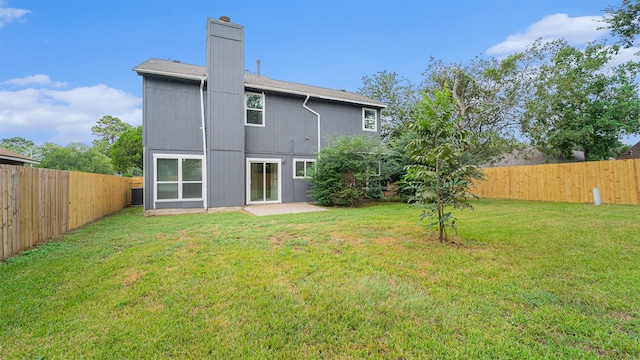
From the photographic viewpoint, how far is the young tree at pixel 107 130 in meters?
37.9

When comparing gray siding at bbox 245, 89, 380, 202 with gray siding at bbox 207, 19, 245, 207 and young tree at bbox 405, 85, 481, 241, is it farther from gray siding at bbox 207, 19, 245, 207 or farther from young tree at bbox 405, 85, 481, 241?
young tree at bbox 405, 85, 481, 241

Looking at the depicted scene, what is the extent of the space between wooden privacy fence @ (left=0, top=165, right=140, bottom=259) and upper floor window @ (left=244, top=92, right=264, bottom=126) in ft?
18.3

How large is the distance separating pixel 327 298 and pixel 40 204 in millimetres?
6069

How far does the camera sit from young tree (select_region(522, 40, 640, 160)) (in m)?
17.0

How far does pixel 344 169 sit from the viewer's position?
34.1ft

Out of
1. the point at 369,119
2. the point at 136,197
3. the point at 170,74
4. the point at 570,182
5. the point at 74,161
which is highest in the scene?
the point at 170,74

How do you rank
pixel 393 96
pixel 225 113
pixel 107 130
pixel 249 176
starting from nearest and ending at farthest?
pixel 225 113
pixel 249 176
pixel 393 96
pixel 107 130

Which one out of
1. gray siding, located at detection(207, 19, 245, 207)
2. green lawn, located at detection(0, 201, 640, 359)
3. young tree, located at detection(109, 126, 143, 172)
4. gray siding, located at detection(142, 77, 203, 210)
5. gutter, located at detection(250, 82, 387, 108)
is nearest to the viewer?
green lawn, located at detection(0, 201, 640, 359)

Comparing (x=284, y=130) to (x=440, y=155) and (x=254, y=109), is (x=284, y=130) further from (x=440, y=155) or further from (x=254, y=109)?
(x=440, y=155)

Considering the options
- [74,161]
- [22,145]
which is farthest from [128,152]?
[22,145]

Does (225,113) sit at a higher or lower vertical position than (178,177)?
higher

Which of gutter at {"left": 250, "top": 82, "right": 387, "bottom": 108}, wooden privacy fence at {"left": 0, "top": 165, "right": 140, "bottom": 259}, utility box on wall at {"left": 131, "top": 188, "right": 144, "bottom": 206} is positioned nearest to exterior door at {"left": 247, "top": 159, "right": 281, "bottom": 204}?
gutter at {"left": 250, "top": 82, "right": 387, "bottom": 108}

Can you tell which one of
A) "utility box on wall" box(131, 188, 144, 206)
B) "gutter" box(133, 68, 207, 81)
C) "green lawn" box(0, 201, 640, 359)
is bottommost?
"green lawn" box(0, 201, 640, 359)

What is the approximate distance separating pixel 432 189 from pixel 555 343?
9.63 feet
